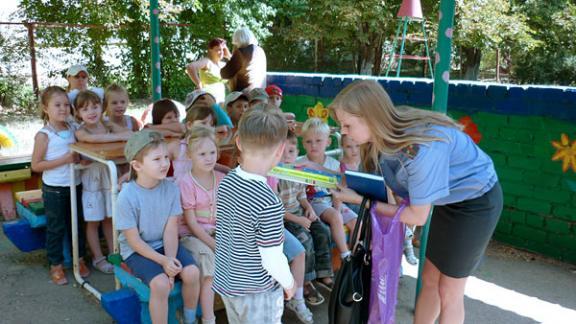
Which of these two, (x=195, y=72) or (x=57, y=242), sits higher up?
(x=195, y=72)

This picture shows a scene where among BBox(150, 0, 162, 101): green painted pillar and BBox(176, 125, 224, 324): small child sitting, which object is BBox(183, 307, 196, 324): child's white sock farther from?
BBox(150, 0, 162, 101): green painted pillar

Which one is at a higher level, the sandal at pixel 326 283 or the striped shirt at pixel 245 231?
the striped shirt at pixel 245 231

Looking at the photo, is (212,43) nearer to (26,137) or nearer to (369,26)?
(26,137)

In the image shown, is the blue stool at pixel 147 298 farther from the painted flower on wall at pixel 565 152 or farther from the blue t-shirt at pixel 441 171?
the painted flower on wall at pixel 565 152

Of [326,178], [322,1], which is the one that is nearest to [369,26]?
[322,1]

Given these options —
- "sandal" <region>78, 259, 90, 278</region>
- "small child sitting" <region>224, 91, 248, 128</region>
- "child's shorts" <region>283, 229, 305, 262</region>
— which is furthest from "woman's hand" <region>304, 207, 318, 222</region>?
"sandal" <region>78, 259, 90, 278</region>

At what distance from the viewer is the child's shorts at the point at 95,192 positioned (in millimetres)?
3561

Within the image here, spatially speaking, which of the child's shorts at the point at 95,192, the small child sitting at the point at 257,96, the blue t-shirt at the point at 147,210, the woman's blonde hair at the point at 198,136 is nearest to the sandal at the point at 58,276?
the child's shorts at the point at 95,192

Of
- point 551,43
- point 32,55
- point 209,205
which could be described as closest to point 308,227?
point 209,205

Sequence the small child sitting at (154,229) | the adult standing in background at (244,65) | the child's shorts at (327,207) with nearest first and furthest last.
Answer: the small child sitting at (154,229) < the child's shorts at (327,207) < the adult standing in background at (244,65)

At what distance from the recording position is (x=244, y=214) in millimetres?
1880

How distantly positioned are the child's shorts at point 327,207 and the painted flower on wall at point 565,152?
1828mm

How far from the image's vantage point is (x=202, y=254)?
9.11 feet

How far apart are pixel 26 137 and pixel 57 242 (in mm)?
5067
